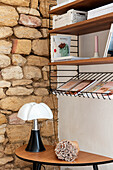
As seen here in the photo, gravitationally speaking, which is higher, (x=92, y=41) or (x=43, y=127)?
(x=92, y=41)

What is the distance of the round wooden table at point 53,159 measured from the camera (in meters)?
1.91

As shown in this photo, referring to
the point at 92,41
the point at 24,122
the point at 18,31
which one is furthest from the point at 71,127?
the point at 18,31

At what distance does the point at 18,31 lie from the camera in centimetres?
261

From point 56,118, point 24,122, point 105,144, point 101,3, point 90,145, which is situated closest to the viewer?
point 101,3

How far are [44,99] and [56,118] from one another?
10.3 inches

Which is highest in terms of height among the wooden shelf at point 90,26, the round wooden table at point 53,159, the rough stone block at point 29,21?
the rough stone block at point 29,21

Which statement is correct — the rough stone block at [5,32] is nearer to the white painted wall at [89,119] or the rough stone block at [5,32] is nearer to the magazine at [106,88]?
the white painted wall at [89,119]

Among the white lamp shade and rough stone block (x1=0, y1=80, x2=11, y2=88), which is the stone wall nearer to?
rough stone block (x1=0, y1=80, x2=11, y2=88)

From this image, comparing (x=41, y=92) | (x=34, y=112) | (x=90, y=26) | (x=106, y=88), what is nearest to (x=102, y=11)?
(x=90, y=26)

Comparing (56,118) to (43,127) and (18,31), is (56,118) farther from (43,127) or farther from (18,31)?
(18,31)

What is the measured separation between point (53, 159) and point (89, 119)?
62cm

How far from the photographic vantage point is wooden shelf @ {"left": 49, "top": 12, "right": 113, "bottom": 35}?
1.92 metres

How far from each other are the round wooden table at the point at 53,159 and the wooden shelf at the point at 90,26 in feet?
3.20

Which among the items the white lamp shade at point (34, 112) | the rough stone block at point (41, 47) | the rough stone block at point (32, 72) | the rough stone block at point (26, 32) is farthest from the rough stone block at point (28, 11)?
the white lamp shade at point (34, 112)
